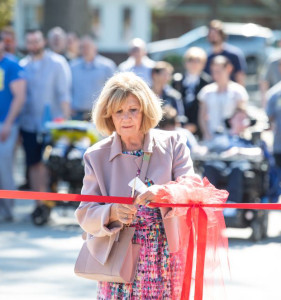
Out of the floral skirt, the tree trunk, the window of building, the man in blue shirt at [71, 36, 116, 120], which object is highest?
the window of building

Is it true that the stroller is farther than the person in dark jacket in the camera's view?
No

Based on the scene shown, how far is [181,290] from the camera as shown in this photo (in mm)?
5066

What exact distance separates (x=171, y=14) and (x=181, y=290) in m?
58.1

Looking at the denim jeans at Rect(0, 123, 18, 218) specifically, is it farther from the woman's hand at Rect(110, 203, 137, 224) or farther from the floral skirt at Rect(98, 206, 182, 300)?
the woman's hand at Rect(110, 203, 137, 224)

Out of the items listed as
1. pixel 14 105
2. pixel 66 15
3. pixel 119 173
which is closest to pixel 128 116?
pixel 119 173

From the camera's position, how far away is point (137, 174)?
511 centimetres

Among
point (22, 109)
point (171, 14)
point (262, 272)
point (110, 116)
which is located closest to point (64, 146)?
point (22, 109)

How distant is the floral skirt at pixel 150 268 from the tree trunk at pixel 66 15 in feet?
57.7

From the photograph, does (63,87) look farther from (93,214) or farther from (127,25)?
(127,25)

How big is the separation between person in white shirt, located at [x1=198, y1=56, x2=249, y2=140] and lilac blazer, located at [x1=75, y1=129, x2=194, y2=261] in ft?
23.0

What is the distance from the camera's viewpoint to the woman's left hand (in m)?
4.78

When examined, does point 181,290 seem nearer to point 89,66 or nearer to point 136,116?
point 136,116

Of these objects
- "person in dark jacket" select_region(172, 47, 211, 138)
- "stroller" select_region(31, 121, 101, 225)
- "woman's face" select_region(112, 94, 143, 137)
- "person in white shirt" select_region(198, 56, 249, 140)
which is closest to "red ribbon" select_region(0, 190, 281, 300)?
"woman's face" select_region(112, 94, 143, 137)

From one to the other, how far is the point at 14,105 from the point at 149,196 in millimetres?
7649
